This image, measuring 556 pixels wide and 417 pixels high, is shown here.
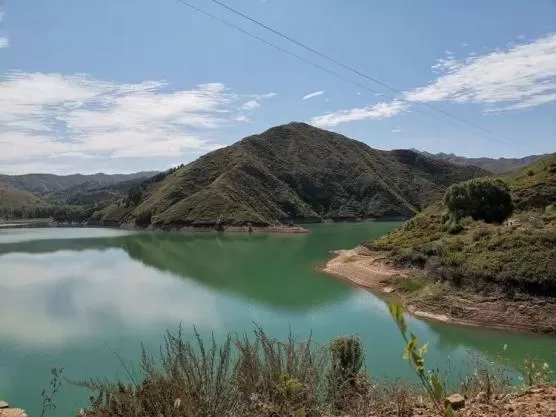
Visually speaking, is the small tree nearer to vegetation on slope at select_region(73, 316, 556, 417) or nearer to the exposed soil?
vegetation on slope at select_region(73, 316, 556, 417)

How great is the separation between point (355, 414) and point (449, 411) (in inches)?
132

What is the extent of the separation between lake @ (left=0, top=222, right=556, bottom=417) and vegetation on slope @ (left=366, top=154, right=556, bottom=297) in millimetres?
4282

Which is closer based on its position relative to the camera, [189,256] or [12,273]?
[12,273]

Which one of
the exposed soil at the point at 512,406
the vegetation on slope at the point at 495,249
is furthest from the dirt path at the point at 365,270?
the exposed soil at the point at 512,406

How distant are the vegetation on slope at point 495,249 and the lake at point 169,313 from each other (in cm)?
428

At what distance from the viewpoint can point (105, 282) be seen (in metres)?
42.1

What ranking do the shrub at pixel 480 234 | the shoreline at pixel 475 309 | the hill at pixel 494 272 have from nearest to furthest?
the shoreline at pixel 475 309, the hill at pixel 494 272, the shrub at pixel 480 234

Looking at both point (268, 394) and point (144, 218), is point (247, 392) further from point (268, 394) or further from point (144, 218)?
point (144, 218)

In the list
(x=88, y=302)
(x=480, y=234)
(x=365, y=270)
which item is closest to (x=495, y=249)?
(x=480, y=234)

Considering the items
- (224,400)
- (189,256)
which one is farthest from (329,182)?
(224,400)

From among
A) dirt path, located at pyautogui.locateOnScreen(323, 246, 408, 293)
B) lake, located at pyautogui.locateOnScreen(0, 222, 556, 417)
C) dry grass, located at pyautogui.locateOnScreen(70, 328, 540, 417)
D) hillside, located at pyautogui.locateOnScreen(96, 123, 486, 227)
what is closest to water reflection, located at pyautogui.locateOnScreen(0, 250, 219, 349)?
lake, located at pyautogui.locateOnScreen(0, 222, 556, 417)

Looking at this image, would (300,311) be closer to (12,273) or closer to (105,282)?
(105,282)

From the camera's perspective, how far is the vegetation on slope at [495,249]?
88.2 ft

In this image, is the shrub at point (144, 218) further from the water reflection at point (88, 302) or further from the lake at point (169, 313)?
the water reflection at point (88, 302)
